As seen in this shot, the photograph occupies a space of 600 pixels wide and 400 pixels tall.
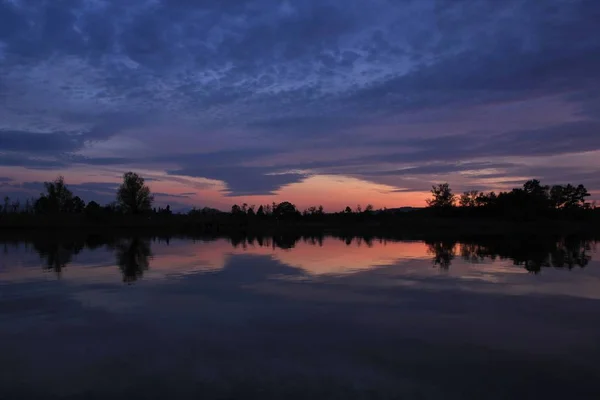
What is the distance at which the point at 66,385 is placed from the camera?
25.6 feet

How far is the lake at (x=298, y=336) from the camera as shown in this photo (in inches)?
307

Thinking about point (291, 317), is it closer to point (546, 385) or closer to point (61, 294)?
point (546, 385)

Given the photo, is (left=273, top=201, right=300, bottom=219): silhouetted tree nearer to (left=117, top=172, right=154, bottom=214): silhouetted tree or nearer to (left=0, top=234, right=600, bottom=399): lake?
(left=117, top=172, right=154, bottom=214): silhouetted tree

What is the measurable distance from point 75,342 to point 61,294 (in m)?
6.76

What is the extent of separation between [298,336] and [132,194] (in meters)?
102

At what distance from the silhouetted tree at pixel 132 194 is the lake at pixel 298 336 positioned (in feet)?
290

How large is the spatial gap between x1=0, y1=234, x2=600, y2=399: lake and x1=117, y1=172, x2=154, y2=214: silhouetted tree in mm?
88251

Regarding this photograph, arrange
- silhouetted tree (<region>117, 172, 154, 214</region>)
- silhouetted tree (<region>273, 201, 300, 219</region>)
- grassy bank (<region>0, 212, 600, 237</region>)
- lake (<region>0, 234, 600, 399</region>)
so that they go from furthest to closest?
silhouetted tree (<region>273, 201, 300, 219</region>), silhouetted tree (<region>117, 172, 154, 214</region>), grassy bank (<region>0, 212, 600, 237</region>), lake (<region>0, 234, 600, 399</region>)

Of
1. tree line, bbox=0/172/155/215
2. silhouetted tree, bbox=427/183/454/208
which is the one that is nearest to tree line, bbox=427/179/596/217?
silhouetted tree, bbox=427/183/454/208

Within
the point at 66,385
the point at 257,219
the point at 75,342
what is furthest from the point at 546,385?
the point at 257,219

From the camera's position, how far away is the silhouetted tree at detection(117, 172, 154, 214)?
106 m

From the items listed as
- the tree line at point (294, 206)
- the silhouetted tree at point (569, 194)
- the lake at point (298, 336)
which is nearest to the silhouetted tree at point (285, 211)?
the tree line at point (294, 206)

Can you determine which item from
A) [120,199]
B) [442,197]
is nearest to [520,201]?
[442,197]

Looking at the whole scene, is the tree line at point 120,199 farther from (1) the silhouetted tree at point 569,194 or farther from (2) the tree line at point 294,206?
(1) the silhouetted tree at point 569,194
